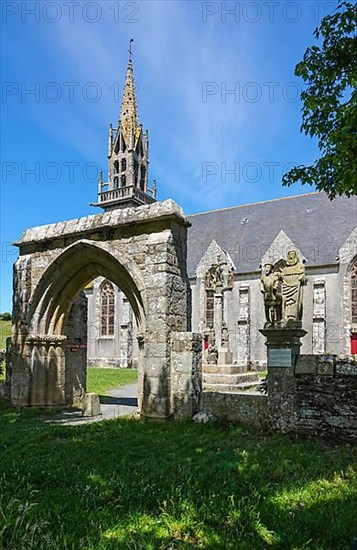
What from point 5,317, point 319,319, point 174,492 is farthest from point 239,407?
point 5,317

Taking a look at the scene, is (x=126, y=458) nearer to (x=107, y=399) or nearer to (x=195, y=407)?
(x=195, y=407)

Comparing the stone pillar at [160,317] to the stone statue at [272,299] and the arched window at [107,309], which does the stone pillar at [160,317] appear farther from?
Result: the arched window at [107,309]

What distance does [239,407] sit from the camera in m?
6.79

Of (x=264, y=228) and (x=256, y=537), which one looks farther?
(x=264, y=228)

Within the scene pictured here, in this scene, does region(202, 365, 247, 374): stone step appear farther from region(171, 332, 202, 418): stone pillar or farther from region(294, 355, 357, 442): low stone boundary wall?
region(294, 355, 357, 442): low stone boundary wall

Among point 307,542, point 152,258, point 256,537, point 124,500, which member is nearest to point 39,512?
point 124,500

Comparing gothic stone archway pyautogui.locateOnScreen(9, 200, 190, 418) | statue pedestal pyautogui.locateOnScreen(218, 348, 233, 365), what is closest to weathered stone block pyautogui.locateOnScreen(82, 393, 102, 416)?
gothic stone archway pyautogui.locateOnScreen(9, 200, 190, 418)

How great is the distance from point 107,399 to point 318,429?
6.35 metres

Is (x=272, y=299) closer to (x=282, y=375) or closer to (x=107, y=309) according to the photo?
(x=282, y=375)

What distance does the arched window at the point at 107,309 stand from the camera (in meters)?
30.0

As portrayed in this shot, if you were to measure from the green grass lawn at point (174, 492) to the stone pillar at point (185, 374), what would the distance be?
98 centimetres

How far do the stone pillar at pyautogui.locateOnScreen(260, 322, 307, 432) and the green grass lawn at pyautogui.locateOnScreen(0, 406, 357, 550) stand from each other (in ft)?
1.36

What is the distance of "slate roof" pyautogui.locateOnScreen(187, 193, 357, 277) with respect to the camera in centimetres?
2475

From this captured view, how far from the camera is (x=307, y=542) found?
281 centimetres
